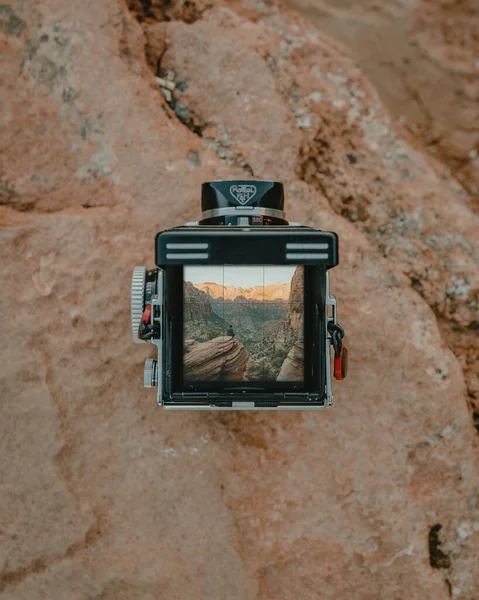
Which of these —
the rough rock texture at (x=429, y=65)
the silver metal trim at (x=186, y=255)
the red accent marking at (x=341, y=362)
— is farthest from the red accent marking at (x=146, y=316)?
the rough rock texture at (x=429, y=65)

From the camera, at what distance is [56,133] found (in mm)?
2670

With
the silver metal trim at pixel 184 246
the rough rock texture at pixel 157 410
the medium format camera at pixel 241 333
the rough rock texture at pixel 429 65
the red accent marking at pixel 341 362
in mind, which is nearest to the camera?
the silver metal trim at pixel 184 246

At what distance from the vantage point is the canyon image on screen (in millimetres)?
2135

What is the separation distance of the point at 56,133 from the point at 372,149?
1581 mm

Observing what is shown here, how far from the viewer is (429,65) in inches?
128

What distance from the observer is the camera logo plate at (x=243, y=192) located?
7.62 ft

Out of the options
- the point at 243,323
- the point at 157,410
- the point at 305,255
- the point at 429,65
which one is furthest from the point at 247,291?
the point at 429,65

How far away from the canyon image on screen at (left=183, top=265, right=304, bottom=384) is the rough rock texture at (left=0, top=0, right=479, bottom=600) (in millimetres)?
481

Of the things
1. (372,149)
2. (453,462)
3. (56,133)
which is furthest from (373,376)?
(56,133)

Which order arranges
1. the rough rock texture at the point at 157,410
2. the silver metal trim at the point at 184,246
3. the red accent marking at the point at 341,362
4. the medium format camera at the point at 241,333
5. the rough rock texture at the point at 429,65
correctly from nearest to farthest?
the silver metal trim at the point at 184,246
the medium format camera at the point at 241,333
the red accent marking at the point at 341,362
the rough rock texture at the point at 157,410
the rough rock texture at the point at 429,65

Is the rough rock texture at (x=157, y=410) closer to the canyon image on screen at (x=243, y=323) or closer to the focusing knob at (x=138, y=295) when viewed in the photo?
the focusing knob at (x=138, y=295)

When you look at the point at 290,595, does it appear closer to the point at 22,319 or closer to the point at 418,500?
the point at 418,500

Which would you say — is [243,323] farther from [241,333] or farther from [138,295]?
[138,295]

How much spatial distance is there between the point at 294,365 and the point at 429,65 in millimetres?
2073
